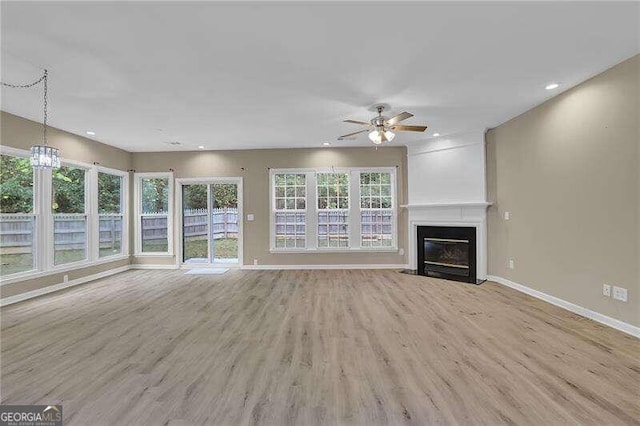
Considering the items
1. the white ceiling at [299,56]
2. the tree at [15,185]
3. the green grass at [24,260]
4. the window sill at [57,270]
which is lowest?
the window sill at [57,270]

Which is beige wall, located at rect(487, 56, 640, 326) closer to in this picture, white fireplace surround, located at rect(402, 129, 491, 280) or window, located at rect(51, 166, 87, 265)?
white fireplace surround, located at rect(402, 129, 491, 280)

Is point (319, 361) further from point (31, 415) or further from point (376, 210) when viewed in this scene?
point (376, 210)

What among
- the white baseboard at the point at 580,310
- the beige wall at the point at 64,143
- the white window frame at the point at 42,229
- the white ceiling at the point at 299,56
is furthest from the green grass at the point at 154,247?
the white baseboard at the point at 580,310

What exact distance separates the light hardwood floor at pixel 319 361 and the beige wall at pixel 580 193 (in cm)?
48

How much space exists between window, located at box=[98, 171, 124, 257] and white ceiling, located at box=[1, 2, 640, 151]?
1.91 metres

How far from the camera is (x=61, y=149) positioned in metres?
4.93

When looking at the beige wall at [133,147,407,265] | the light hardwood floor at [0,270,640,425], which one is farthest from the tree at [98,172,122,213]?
the light hardwood floor at [0,270,640,425]

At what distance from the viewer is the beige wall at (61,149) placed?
161 inches

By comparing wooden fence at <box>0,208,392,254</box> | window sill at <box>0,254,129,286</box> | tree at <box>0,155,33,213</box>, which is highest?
tree at <box>0,155,33,213</box>

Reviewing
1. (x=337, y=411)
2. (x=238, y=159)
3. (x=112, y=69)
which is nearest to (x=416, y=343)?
(x=337, y=411)

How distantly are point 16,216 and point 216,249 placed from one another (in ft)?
11.2

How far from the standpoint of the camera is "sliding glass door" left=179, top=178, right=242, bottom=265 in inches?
264

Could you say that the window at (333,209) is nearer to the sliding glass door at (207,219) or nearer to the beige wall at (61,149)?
the sliding glass door at (207,219)

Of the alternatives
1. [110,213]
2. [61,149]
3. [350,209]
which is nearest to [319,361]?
[350,209]
